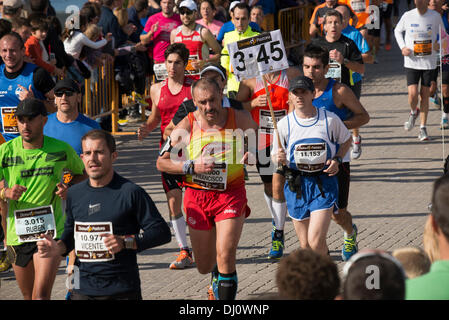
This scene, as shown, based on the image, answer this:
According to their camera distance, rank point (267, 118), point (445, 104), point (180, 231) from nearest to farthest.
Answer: point (180, 231), point (267, 118), point (445, 104)

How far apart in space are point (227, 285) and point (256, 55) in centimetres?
250

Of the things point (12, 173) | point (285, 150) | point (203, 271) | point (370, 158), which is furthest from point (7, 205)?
point (370, 158)

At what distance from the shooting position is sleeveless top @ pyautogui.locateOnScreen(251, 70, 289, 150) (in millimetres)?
9336

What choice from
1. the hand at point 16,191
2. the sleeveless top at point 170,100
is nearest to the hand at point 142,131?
the sleeveless top at point 170,100

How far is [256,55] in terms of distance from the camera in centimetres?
883

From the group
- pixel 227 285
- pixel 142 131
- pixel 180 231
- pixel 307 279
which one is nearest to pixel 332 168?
pixel 227 285

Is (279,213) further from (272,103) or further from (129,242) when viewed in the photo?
(129,242)

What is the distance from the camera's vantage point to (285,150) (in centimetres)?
793

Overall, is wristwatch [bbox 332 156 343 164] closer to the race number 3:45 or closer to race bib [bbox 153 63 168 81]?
the race number 3:45

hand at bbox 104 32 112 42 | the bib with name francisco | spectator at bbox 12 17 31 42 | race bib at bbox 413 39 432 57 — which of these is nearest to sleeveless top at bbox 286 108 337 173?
the bib with name francisco

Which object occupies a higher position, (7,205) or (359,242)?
(7,205)
